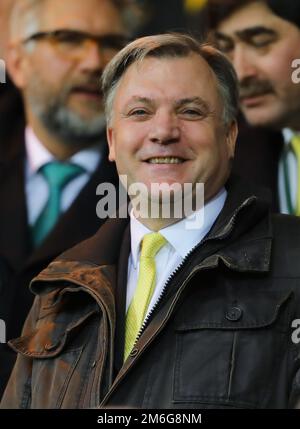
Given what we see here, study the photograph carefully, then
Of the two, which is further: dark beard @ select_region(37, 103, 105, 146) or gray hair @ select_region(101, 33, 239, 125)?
dark beard @ select_region(37, 103, 105, 146)

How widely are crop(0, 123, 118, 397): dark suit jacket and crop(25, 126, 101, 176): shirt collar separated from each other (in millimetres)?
38

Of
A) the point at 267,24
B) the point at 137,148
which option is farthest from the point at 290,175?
the point at 137,148

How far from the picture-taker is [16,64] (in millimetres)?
3758

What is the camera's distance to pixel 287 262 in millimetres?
2527

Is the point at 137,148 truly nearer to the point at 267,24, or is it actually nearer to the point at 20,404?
the point at 20,404

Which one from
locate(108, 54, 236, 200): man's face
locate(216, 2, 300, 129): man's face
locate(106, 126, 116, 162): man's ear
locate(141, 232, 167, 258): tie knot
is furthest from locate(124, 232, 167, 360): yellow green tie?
locate(216, 2, 300, 129): man's face

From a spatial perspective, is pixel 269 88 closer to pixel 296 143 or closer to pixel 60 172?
pixel 296 143

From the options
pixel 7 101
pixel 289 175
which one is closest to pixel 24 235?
pixel 7 101

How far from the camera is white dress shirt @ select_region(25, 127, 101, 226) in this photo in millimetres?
3676

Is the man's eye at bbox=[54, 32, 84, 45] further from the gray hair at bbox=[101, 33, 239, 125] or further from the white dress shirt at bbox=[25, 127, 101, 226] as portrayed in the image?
the gray hair at bbox=[101, 33, 239, 125]

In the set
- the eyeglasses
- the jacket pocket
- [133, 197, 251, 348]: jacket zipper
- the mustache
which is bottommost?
the jacket pocket

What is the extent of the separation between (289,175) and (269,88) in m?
0.31

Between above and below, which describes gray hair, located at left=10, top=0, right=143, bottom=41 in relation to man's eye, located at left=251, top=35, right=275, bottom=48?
above

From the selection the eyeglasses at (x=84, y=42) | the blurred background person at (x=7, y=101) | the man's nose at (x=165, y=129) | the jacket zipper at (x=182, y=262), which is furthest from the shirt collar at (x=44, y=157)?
the jacket zipper at (x=182, y=262)
